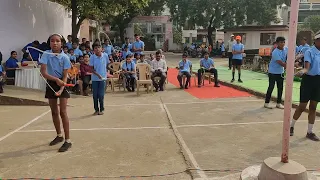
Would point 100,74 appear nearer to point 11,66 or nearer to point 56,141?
point 56,141

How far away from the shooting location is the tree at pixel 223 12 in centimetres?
3066

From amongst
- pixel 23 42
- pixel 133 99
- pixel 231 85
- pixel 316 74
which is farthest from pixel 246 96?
pixel 23 42

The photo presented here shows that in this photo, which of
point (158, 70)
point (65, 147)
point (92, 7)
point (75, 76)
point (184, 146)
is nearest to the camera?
point (65, 147)

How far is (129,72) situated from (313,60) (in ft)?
22.2

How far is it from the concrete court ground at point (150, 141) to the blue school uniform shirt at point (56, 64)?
1131mm

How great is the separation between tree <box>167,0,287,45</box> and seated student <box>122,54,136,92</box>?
849 inches

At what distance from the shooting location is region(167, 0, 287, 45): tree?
30.7 metres

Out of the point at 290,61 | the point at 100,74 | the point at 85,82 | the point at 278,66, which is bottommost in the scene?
the point at 85,82

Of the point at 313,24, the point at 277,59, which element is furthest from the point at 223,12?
the point at 277,59

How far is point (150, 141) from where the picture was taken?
534cm

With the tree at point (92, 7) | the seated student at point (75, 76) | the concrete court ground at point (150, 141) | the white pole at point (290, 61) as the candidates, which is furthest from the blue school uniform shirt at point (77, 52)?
the white pole at point (290, 61)

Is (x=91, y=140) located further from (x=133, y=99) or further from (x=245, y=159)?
(x=133, y=99)

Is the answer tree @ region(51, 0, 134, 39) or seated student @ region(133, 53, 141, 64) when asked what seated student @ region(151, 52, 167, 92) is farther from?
tree @ region(51, 0, 134, 39)

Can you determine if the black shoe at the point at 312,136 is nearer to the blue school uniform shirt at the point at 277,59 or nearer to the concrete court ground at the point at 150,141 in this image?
the concrete court ground at the point at 150,141
